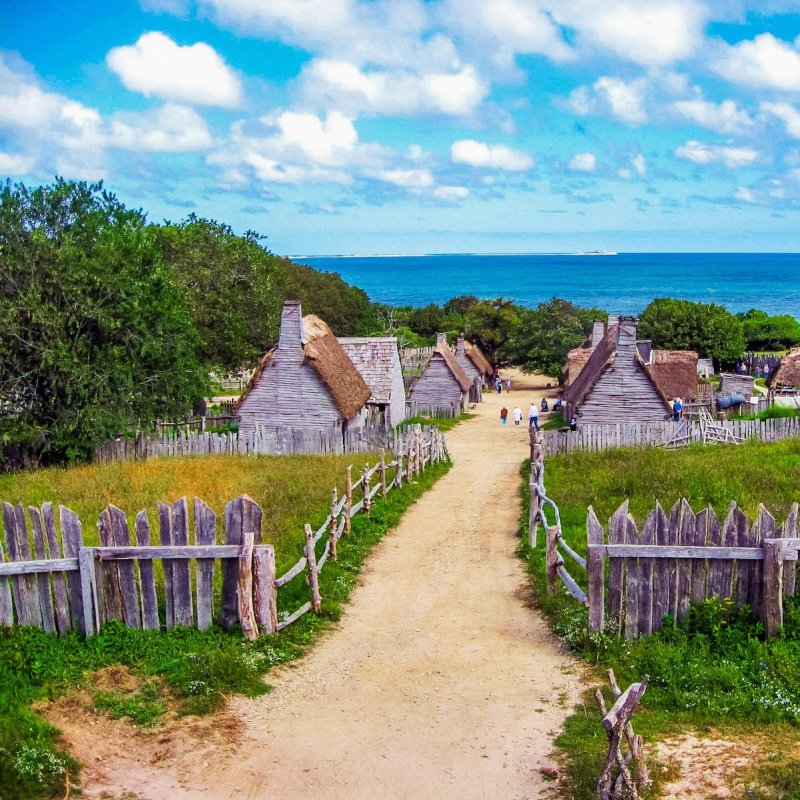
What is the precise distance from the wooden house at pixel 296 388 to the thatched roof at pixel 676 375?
633 inches

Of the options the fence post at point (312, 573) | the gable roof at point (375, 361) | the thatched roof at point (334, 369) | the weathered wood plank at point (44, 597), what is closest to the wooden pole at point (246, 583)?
the fence post at point (312, 573)

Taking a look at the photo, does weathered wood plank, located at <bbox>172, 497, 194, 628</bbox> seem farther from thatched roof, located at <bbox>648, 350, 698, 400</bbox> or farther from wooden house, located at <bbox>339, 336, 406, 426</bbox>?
thatched roof, located at <bbox>648, 350, 698, 400</bbox>

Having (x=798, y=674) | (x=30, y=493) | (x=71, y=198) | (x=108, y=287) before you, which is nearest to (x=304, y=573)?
(x=798, y=674)

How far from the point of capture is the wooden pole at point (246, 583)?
10.6 metres

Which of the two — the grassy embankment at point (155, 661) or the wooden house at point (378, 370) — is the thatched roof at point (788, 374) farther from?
the grassy embankment at point (155, 661)

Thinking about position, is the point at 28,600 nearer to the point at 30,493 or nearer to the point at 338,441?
the point at 30,493

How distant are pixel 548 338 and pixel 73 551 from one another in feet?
168

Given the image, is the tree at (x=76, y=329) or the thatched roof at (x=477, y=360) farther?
the thatched roof at (x=477, y=360)

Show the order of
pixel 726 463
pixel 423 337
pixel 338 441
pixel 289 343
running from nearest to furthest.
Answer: pixel 726 463 < pixel 338 441 < pixel 289 343 < pixel 423 337

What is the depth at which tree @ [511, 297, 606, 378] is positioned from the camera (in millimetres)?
58969

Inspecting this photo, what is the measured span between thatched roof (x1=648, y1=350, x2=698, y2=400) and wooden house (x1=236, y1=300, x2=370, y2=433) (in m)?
16.1

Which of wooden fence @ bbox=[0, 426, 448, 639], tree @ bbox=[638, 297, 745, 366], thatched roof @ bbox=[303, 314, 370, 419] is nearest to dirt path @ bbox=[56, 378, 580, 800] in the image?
wooden fence @ bbox=[0, 426, 448, 639]

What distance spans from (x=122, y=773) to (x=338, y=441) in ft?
67.3

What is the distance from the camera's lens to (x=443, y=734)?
879cm
